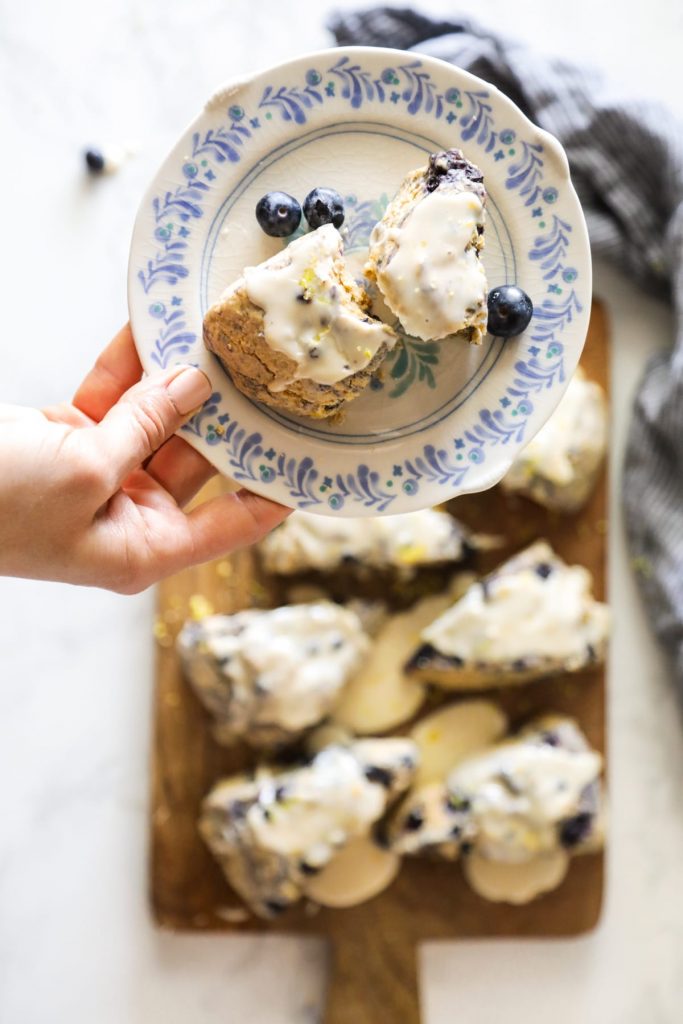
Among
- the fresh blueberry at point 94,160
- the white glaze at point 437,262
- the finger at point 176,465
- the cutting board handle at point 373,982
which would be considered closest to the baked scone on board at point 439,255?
the white glaze at point 437,262

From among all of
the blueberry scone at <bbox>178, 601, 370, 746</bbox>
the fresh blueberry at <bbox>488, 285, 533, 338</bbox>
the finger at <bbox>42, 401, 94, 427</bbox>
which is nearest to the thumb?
the finger at <bbox>42, 401, 94, 427</bbox>

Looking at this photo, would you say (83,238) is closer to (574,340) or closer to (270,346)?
(270,346)

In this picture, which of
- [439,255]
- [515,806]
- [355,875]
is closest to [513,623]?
[515,806]

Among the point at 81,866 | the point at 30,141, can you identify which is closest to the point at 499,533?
the point at 81,866

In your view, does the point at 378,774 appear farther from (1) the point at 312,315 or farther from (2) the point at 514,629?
(1) the point at 312,315

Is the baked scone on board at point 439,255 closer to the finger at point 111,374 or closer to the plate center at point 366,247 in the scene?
the plate center at point 366,247

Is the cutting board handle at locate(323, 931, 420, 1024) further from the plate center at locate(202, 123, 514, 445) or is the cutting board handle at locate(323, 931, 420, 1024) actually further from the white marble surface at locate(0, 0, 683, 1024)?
the plate center at locate(202, 123, 514, 445)
